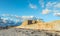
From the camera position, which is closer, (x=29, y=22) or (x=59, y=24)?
(x=59, y=24)

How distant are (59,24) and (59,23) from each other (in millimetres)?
609

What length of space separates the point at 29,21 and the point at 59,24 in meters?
57.9

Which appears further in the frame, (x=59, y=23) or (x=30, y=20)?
(x=30, y=20)

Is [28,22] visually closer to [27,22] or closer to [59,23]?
[27,22]

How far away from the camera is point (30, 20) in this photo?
120 m

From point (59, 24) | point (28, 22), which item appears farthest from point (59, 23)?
point (28, 22)

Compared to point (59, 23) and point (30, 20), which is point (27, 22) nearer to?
point (30, 20)

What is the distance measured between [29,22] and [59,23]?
56.5 metres

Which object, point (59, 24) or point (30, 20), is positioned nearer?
point (59, 24)

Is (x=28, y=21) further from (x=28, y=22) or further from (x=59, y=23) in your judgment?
(x=59, y=23)

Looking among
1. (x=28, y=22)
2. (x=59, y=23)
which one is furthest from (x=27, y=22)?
(x=59, y=23)

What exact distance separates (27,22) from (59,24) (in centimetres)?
5703

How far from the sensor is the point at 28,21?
120m

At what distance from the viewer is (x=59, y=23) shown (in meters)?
63.6
